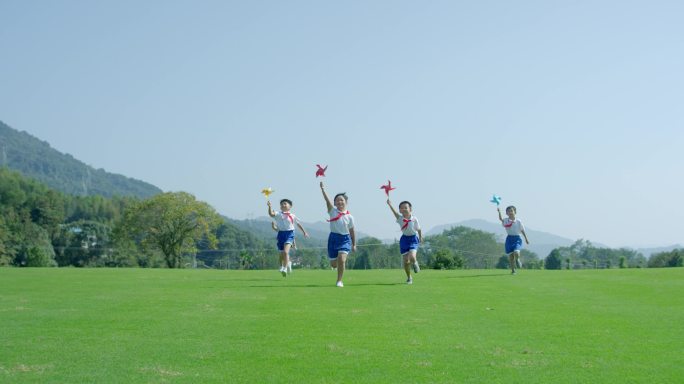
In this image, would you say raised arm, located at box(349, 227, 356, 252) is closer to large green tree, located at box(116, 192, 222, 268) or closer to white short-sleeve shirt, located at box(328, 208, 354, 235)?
white short-sleeve shirt, located at box(328, 208, 354, 235)

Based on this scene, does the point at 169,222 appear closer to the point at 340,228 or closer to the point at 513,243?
the point at 513,243

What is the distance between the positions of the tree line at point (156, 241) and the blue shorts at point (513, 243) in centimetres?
1356

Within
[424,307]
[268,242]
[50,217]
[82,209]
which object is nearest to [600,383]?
[424,307]

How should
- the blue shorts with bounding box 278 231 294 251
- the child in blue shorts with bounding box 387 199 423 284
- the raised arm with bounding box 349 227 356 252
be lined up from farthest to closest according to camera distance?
the blue shorts with bounding box 278 231 294 251 → the child in blue shorts with bounding box 387 199 423 284 → the raised arm with bounding box 349 227 356 252

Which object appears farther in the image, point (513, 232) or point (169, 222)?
point (169, 222)

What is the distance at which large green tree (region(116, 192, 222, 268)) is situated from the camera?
55.6 meters

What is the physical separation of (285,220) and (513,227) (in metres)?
8.23

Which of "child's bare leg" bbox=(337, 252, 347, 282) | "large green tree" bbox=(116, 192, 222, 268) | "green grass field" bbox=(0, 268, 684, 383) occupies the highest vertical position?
"large green tree" bbox=(116, 192, 222, 268)

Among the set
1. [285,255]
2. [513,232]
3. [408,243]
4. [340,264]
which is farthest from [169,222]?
[340,264]

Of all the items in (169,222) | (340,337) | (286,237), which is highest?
(169,222)

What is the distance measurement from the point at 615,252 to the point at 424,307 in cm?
12505

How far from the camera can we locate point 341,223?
16.1 m

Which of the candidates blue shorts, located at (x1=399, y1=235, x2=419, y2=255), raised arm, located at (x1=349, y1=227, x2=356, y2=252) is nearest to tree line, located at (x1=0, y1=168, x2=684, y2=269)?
blue shorts, located at (x1=399, y1=235, x2=419, y2=255)

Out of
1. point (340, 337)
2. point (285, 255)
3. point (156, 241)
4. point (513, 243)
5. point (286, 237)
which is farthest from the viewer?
point (156, 241)
